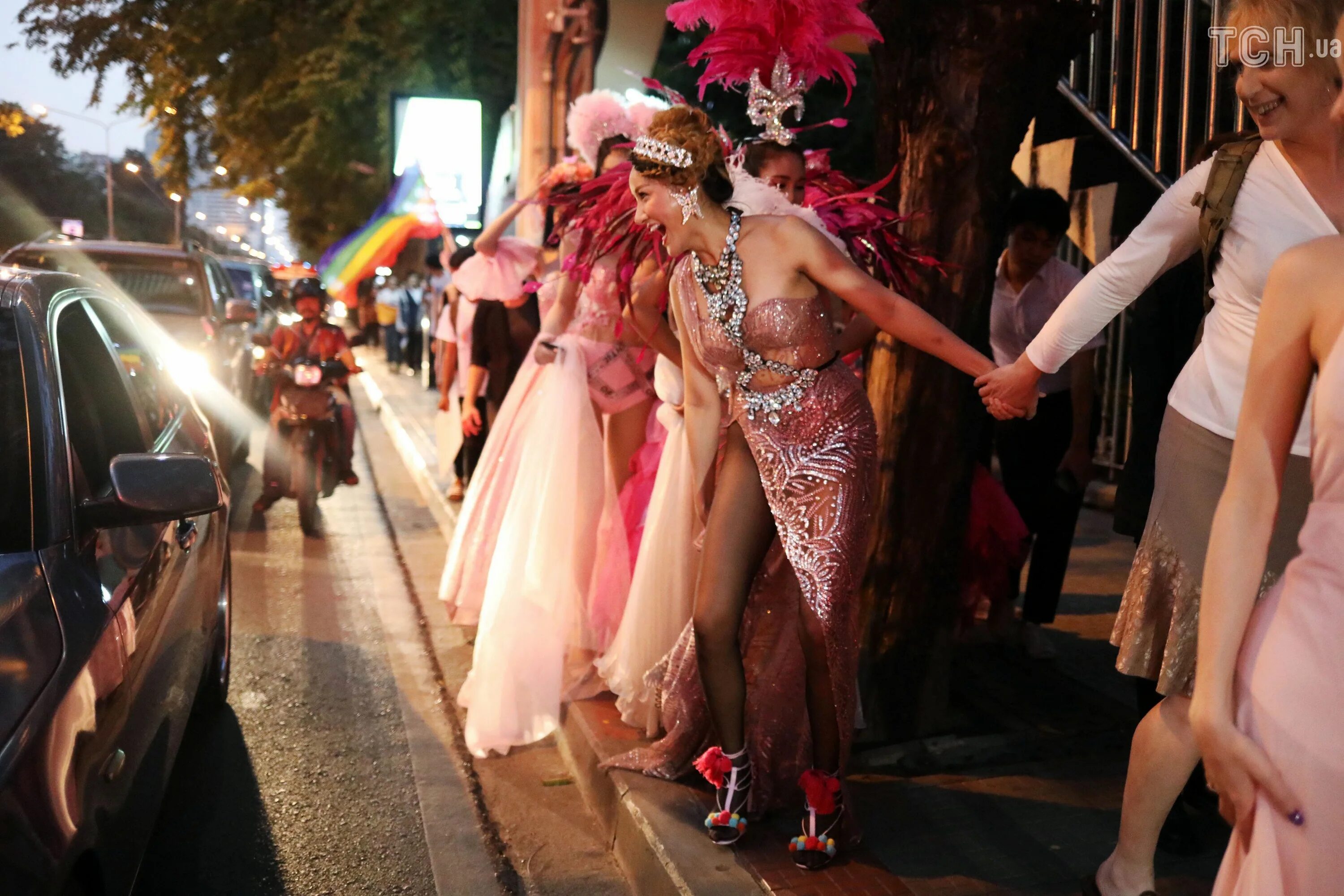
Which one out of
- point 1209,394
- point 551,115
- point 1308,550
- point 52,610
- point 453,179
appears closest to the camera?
point 1308,550

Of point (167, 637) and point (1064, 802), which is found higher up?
point (167, 637)

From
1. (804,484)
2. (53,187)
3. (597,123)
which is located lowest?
(53,187)

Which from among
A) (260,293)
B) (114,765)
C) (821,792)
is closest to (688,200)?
(821,792)

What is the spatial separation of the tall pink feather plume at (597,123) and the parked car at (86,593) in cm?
215

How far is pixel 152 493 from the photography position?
298 centimetres

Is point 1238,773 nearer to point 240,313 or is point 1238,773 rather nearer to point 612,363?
point 612,363

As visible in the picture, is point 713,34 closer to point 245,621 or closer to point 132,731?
point 132,731

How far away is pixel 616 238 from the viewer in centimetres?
482

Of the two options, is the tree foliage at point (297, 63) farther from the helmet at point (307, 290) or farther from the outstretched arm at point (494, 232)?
the outstretched arm at point (494, 232)

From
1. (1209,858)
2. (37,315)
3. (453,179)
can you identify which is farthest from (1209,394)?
(453,179)

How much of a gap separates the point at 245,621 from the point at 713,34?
4.07 meters

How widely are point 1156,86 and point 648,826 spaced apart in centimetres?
535

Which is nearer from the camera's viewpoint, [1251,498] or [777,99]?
[1251,498]

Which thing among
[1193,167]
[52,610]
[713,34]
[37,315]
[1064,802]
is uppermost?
[713,34]
